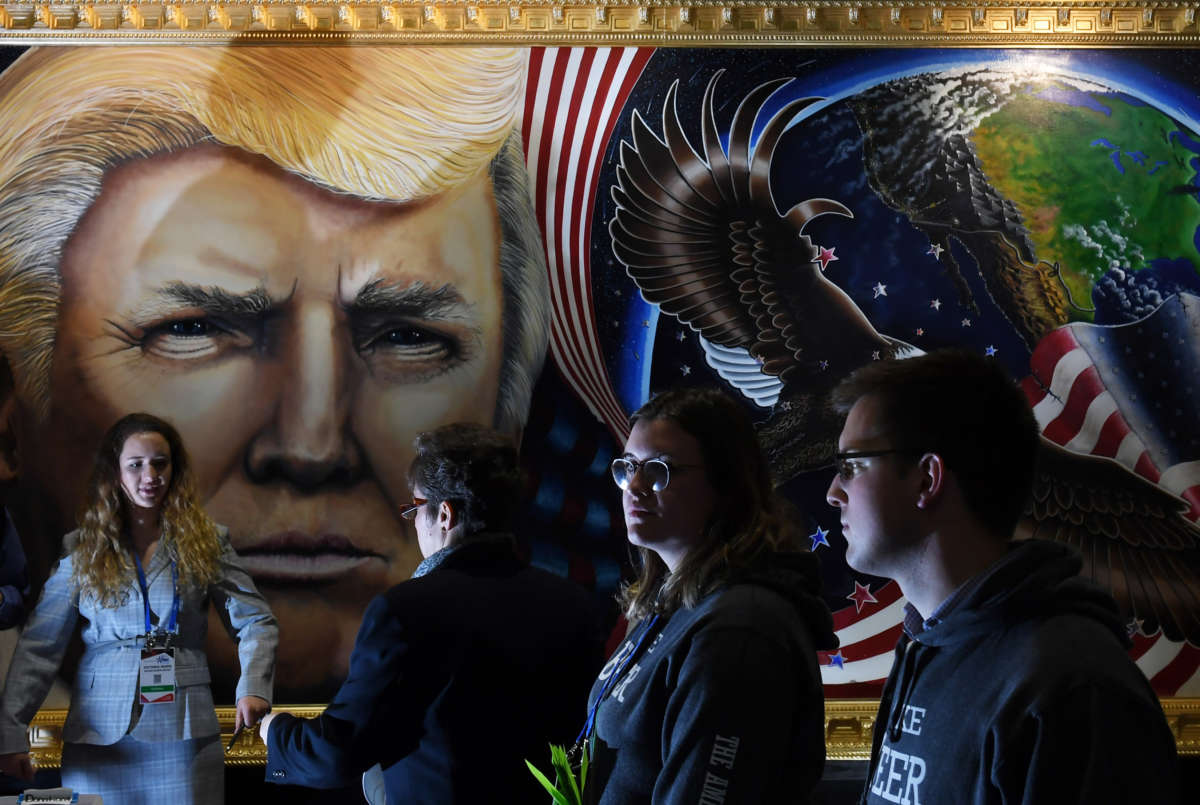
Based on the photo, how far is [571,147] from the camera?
14.6 feet

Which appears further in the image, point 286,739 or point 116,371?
point 116,371

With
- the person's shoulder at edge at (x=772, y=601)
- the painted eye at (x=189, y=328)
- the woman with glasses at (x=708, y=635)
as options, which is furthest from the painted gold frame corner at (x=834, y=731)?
the person's shoulder at edge at (x=772, y=601)

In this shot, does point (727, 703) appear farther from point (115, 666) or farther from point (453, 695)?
point (115, 666)

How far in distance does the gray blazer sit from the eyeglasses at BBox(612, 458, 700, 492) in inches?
73.7

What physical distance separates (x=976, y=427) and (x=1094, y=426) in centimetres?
346

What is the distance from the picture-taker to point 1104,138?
14.9ft

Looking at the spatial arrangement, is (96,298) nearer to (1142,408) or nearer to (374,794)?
(374,794)

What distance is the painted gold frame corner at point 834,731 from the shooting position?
159 inches

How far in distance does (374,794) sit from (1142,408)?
11.5 feet

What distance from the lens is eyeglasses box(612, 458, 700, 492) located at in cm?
184

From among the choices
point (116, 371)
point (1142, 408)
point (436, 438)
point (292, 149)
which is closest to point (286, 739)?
point (436, 438)

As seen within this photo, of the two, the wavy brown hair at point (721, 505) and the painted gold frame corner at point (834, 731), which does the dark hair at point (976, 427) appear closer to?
the wavy brown hair at point (721, 505)

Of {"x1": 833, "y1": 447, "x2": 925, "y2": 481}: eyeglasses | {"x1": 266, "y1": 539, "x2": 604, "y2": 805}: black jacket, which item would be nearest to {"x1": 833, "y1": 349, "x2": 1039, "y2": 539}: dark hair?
{"x1": 833, "y1": 447, "x2": 925, "y2": 481}: eyeglasses

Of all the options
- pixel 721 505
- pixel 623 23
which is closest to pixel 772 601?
pixel 721 505
